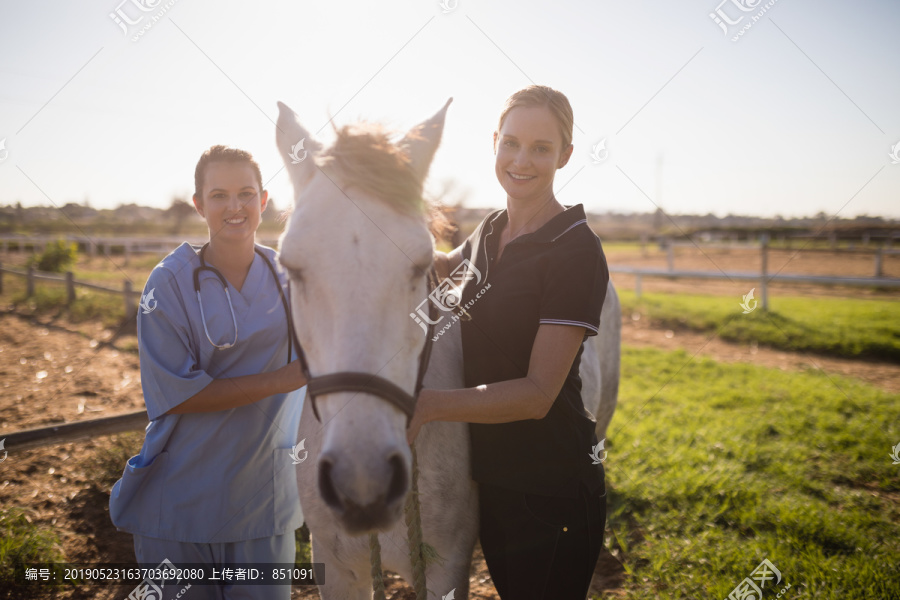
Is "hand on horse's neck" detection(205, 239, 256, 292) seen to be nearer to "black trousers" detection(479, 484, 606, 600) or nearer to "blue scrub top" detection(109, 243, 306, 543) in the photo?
"blue scrub top" detection(109, 243, 306, 543)

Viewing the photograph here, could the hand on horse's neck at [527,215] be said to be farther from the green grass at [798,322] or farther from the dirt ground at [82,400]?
the green grass at [798,322]

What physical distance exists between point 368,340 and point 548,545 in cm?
116

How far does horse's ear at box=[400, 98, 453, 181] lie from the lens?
1.82 meters

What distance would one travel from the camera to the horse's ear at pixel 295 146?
1.81 m

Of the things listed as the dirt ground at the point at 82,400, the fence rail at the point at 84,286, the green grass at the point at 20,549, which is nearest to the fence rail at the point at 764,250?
the dirt ground at the point at 82,400

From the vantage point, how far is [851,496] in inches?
167

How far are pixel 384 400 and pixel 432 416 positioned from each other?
0.84ft

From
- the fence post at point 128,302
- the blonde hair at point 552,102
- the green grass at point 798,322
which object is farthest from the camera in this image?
the fence post at point 128,302

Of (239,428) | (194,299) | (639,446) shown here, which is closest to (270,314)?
(194,299)

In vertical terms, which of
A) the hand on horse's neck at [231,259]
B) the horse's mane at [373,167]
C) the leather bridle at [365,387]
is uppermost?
the horse's mane at [373,167]

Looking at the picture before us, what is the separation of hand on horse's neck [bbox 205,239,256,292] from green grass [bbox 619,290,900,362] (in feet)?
34.7

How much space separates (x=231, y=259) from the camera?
2.25 meters

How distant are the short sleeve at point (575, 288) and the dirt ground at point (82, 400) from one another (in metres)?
2.73

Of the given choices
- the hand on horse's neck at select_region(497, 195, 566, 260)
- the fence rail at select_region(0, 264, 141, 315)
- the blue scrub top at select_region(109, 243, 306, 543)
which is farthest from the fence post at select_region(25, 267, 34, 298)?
the hand on horse's neck at select_region(497, 195, 566, 260)
